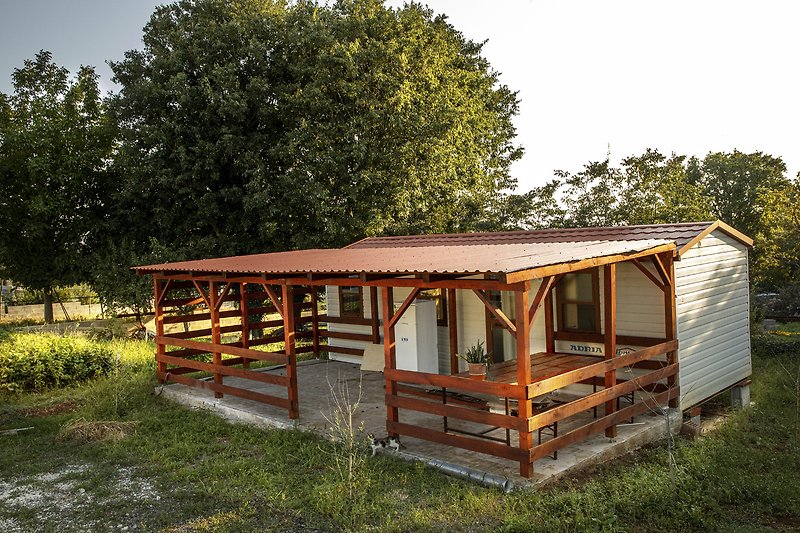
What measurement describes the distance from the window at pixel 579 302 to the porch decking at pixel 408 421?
144cm

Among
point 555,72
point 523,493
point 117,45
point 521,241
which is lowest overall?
point 523,493

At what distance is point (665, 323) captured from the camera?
27.3ft

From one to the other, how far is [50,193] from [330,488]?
1766 cm

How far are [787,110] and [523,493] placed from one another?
2779 cm

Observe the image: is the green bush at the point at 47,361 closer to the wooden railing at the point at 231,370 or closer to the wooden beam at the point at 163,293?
the wooden railing at the point at 231,370

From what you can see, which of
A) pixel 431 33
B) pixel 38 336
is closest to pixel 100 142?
pixel 38 336

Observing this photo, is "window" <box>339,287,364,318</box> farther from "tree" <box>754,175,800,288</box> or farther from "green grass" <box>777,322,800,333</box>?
"green grass" <box>777,322,800,333</box>

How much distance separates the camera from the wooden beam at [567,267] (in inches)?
227

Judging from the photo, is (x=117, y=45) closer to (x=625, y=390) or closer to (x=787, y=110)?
(x=625, y=390)

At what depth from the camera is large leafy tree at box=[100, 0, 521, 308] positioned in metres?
17.7

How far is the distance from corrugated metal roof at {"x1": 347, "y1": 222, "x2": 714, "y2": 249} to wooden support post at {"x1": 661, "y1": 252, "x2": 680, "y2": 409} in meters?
0.30

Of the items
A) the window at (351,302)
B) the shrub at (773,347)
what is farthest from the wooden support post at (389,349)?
the shrub at (773,347)

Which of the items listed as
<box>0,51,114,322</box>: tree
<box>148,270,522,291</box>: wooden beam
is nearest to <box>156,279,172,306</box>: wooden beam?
<box>148,270,522,291</box>: wooden beam

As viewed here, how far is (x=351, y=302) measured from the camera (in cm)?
1330
